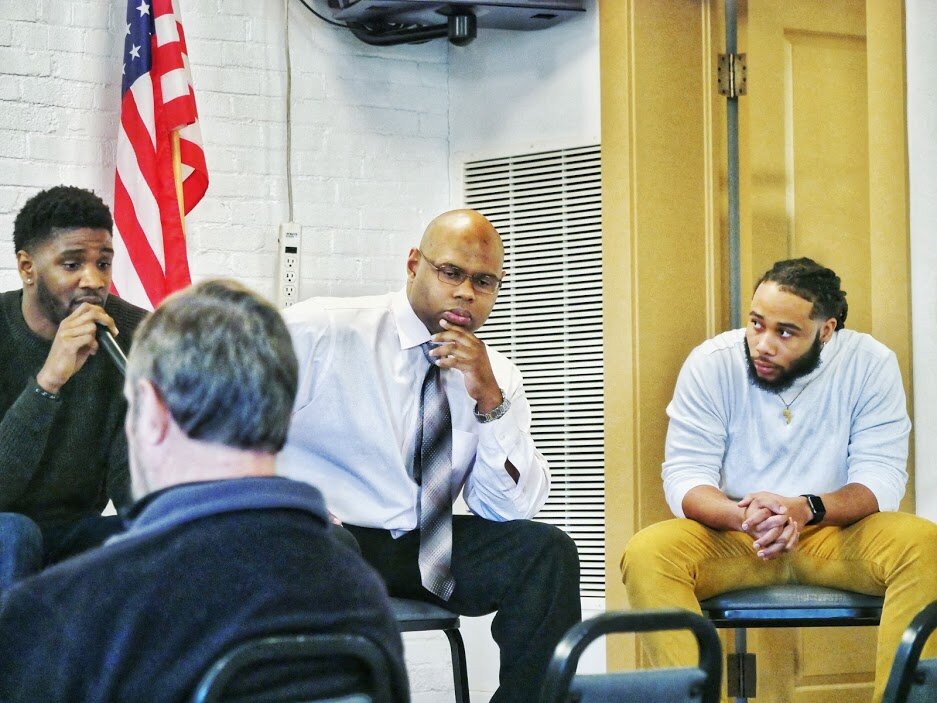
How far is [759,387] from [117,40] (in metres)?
1.97

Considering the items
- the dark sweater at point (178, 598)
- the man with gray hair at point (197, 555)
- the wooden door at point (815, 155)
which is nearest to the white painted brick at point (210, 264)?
the wooden door at point (815, 155)

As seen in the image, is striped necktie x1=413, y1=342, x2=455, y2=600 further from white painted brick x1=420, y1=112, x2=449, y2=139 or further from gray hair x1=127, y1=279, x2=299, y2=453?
white painted brick x1=420, y1=112, x2=449, y2=139

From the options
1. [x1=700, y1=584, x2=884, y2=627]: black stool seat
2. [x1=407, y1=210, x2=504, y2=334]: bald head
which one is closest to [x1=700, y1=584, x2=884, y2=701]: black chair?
[x1=700, y1=584, x2=884, y2=627]: black stool seat

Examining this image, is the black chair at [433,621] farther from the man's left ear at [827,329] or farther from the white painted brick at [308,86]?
the white painted brick at [308,86]

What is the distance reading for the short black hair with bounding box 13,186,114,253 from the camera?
2496 mm

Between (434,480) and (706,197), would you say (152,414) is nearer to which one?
(434,480)

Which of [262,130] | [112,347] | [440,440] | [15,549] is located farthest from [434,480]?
[262,130]

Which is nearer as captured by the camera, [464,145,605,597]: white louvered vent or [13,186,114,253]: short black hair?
[13,186,114,253]: short black hair

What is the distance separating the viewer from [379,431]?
8.36ft

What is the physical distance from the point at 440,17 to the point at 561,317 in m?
0.94

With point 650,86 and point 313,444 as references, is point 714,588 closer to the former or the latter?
point 313,444

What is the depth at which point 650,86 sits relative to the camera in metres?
3.39

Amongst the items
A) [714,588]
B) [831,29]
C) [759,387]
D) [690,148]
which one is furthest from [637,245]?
[714,588]

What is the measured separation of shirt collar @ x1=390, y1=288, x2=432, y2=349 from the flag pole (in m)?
0.95
